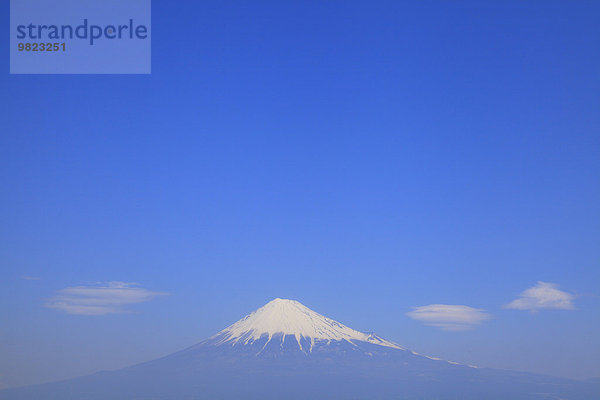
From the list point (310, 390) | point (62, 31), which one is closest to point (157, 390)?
point (310, 390)

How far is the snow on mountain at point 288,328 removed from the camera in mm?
49750

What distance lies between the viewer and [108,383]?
4553 cm

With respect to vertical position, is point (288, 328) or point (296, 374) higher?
point (288, 328)

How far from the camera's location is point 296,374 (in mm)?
45688

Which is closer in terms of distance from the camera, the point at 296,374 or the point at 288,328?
the point at 296,374

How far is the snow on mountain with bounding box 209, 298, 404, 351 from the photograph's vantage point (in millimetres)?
49750

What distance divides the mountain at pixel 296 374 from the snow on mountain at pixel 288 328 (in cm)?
9

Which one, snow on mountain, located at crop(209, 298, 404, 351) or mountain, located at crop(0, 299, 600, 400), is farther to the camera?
snow on mountain, located at crop(209, 298, 404, 351)

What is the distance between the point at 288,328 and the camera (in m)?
50.1

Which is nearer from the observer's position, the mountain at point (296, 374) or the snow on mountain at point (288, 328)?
the mountain at point (296, 374)

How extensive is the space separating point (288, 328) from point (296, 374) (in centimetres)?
520

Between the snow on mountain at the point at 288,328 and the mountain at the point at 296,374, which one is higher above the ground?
the snow on mountain at the point at 288,328

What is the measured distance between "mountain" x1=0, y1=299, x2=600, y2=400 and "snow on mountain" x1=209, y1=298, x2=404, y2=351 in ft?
0.30

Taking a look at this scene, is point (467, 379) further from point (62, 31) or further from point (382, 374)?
point (62, 31)
